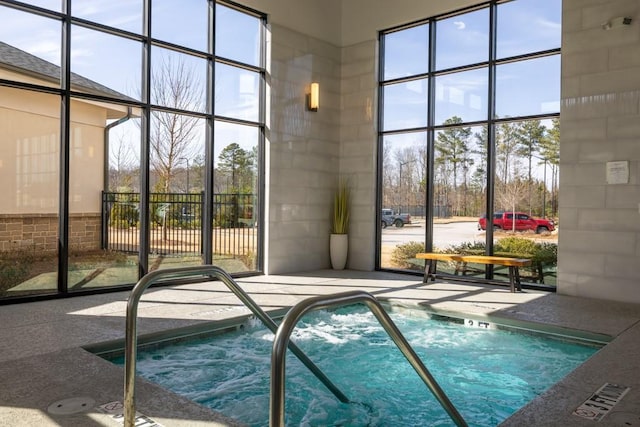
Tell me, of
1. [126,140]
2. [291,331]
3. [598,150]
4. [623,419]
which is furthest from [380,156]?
[291,331]

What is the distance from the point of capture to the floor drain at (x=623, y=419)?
7.66ft

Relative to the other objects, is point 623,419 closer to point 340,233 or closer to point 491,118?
point 491,118

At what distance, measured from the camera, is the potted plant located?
26.2 feet

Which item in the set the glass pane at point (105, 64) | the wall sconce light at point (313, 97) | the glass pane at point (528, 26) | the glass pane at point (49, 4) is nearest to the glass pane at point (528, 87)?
the glass pane at point (528, 26)

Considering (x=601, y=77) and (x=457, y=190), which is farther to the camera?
(x=457, y=190)

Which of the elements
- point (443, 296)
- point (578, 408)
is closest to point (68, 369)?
point (578, 408)

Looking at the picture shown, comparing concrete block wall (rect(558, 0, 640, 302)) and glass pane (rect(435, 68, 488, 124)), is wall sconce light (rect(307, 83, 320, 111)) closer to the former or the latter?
glass pane (rect(435, 68, 488, 124))

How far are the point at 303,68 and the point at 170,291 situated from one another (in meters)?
3.87

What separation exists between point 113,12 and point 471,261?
5.10 metres

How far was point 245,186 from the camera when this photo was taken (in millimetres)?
7180

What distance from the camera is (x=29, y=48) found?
5.12 m

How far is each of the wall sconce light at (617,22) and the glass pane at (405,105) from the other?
2.40m

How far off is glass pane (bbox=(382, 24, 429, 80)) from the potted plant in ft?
6.54

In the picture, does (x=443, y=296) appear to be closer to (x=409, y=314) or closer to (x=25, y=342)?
(x=409, y=314)
